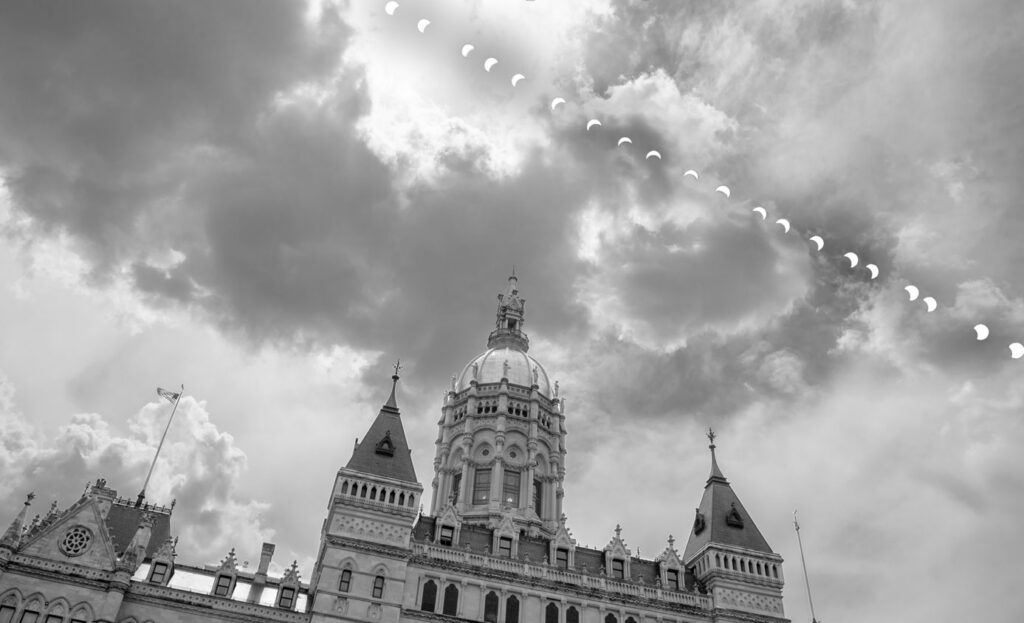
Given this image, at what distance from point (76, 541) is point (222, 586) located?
9644mm

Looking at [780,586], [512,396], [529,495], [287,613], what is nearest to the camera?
[287,613]

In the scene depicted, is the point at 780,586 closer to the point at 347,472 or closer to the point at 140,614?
the point at 347,472

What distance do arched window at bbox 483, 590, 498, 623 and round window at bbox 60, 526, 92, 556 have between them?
1026 inches

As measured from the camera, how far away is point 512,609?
183 feet

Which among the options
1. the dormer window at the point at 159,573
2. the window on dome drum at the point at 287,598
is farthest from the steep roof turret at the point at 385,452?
the dormer window at the point at 159,573

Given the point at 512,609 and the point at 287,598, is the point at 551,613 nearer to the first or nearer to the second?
the point at 512,609

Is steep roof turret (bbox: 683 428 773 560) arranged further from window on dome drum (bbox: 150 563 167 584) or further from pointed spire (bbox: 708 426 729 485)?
window on dome drum (bbox: 150 563 167 584)

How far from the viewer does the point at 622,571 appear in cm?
6094

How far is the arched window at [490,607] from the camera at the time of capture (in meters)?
54.9

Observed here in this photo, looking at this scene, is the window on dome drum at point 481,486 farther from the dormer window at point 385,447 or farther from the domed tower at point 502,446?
the dormer window at point 385,447

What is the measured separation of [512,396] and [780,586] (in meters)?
32.4

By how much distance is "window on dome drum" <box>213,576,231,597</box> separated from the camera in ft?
179

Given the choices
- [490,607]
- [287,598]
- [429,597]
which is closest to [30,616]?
[287,598]

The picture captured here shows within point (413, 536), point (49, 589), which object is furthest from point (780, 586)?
point (49, 589)
